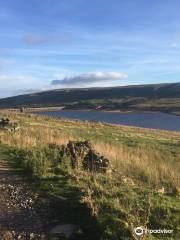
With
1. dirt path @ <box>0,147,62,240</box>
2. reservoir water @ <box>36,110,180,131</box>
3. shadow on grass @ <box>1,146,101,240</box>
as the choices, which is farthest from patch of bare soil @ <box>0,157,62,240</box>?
reservoir water @ <box>36,110,180,131</box>

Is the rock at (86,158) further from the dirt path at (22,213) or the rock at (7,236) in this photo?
the rock at (7,236)

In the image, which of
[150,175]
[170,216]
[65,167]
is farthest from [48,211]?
[150,175]

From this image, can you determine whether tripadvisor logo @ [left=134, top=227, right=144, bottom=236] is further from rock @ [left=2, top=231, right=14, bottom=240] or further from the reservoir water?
the reservoir water

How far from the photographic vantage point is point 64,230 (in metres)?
7.57

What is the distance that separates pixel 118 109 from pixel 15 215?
170 meters

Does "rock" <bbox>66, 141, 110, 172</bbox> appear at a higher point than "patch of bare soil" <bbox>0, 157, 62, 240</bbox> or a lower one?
higher

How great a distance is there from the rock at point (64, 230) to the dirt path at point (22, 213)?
0.42 feet

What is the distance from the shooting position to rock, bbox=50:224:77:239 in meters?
7.37

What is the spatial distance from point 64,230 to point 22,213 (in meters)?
1.29

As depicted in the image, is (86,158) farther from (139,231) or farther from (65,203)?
(139,231)

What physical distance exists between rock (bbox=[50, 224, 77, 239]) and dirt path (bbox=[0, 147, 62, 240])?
129 mm

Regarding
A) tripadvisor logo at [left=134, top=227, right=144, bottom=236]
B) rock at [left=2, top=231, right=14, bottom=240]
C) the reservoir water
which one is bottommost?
the reservoir water

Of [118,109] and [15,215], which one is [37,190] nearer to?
[15,215]

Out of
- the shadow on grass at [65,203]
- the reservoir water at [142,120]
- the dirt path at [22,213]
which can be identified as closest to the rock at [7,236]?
the dirt path at [22,213]
